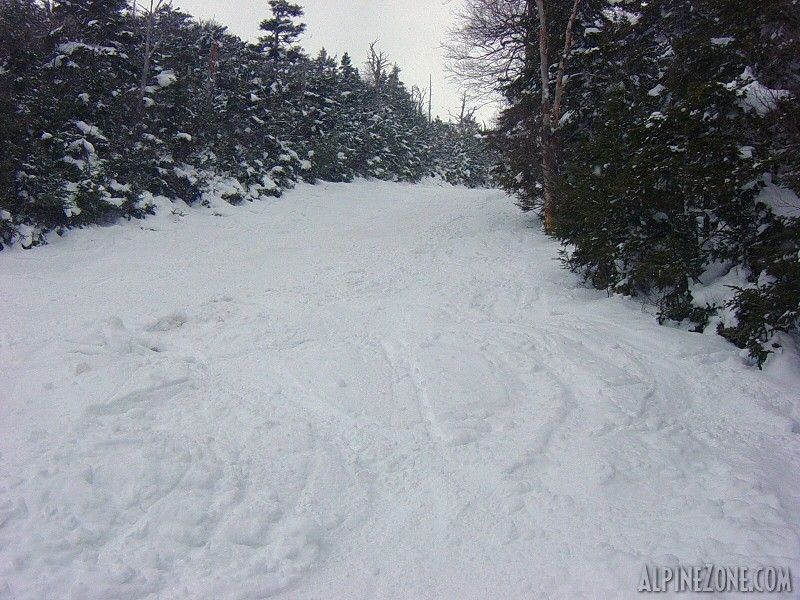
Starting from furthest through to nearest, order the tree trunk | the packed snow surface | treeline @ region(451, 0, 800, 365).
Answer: the tree trunk, treeline @ region(451, 0, 800, 365), the packed snow surface

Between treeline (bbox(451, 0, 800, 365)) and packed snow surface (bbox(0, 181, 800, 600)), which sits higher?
treeline (bbox(451, 0, 800, 365))

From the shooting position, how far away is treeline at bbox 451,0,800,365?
5.16 metres

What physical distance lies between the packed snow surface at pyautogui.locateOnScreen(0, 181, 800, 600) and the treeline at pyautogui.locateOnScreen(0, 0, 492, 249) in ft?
15.8

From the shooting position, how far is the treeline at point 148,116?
1121 centimetres

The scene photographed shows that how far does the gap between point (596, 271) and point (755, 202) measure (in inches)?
100

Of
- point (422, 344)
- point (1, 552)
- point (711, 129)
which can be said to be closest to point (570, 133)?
point (711, 129)

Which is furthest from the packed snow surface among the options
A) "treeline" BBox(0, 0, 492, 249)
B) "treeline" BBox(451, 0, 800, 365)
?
"treeline" BBox(0, 0, 492, 249)

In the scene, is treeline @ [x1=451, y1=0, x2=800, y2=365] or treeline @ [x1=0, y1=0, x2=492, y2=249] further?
treeline @ [x1=0, y1=0, x2=492, y2=249]

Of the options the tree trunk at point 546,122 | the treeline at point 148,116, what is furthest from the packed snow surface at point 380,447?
the treeline at point 148,116

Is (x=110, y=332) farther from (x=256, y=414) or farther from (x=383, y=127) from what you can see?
(x=383, y=127)

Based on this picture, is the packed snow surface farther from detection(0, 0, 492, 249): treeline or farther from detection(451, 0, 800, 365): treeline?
detection(0, 0, 492, 249): treeline

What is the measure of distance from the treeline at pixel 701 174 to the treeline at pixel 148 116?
6409mm

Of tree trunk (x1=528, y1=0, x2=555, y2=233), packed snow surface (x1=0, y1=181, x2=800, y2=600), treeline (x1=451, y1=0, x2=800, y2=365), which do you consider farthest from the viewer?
tree trunk (x1=528, y1=0, x2=555, y2=233)

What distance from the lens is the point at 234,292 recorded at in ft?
28.3
